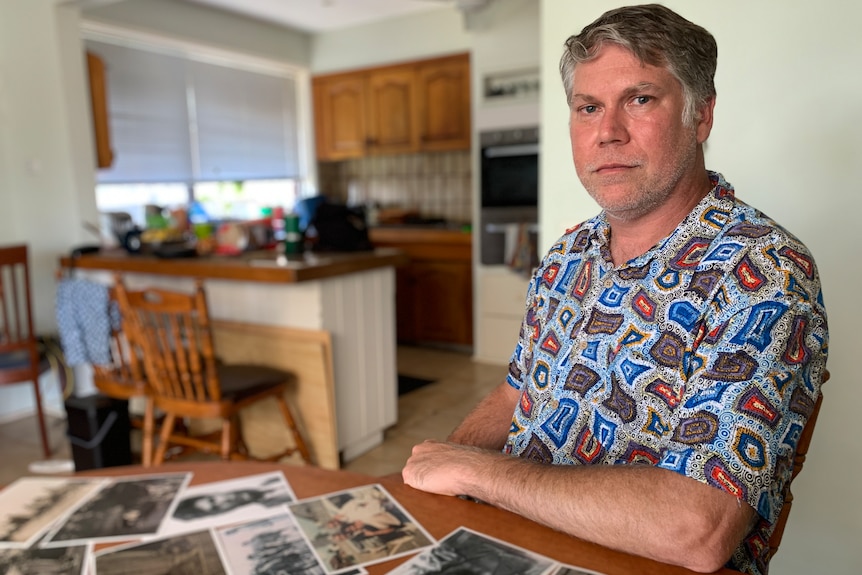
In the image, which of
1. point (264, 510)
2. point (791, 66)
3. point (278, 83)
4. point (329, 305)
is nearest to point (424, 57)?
point (278, 83)

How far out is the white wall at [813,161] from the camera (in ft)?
4.29

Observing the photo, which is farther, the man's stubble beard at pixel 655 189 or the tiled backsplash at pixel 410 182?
the tiled backsplash at pixel 410 182

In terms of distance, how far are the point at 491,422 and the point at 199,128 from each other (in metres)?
4.33

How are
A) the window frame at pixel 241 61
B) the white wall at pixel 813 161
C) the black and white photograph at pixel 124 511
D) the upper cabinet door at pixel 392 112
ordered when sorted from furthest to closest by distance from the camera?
the upper cabinet door at pixel 392 112 → the window frame at pixel 241 61 → the white wall at pixel 813 161 → the black and white photograph at pixel 124 511

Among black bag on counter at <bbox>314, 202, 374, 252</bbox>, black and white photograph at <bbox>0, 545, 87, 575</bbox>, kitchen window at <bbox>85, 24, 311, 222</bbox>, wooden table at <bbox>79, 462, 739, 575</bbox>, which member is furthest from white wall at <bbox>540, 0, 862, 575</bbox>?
kitchen window at <bbox>85, 24, 311, 222</bbox>

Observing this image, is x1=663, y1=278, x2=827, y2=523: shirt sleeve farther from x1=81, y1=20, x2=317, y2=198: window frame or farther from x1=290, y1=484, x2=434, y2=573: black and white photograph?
x1=81, y1=20, x2=317, y2=198: window frame

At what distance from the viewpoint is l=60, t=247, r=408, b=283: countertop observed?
237cm

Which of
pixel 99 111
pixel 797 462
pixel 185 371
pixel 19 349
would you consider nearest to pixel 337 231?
pixel 185 371

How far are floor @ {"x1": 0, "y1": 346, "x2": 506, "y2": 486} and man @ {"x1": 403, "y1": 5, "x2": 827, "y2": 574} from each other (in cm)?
Answer: 172

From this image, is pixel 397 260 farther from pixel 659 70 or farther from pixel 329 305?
pixel 659 70

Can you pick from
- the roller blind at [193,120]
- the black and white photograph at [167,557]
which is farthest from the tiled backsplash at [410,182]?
the black and white photograph at [167,557]

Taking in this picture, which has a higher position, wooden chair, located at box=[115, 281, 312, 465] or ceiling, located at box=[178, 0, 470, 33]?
ceiling, located at box=[178, 0, 470, 33]

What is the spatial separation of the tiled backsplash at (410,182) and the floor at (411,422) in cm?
146

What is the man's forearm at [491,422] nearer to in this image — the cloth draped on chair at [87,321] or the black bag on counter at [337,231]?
the black bag on counter at [337,231]
